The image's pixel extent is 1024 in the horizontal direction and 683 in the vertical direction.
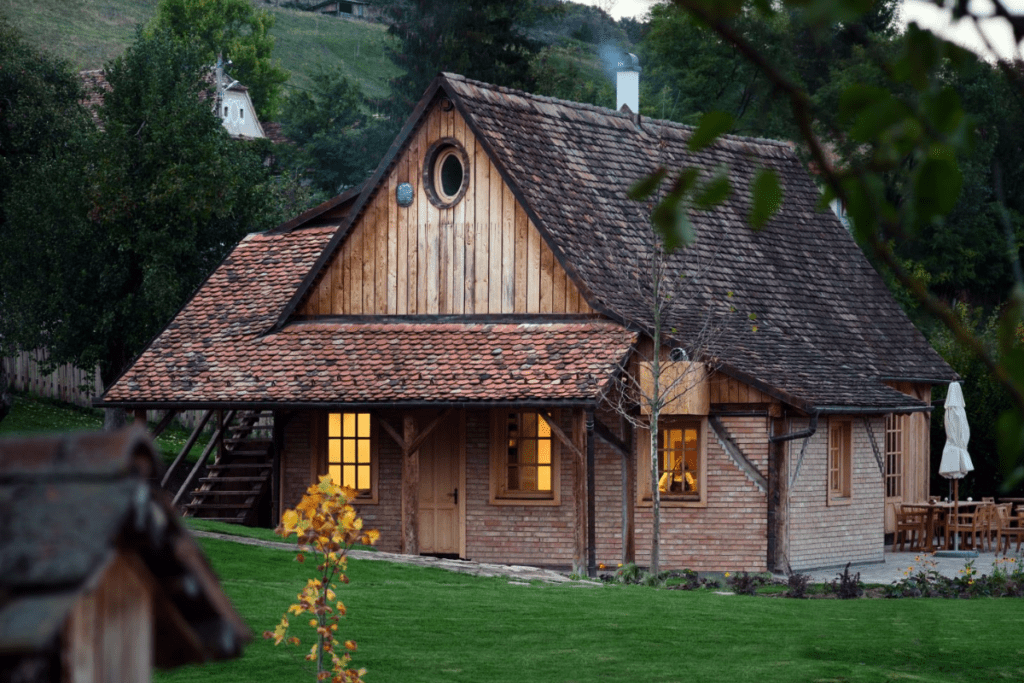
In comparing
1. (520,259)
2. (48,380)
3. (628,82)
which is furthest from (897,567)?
(48,380)

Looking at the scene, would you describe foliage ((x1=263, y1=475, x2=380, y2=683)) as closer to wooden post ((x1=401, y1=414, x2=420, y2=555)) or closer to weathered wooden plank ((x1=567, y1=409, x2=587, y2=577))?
weathered wooden plank ((x1=567, y1=409, x2=587, y2=577))

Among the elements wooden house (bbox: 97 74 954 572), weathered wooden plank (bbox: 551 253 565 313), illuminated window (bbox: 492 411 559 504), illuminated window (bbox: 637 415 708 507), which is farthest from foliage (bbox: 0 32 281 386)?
illuminated window (bbox: 637 415 708 507)

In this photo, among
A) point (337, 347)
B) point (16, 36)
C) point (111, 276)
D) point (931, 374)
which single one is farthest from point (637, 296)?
point (16, 36)

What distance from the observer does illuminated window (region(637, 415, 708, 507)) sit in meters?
23.0

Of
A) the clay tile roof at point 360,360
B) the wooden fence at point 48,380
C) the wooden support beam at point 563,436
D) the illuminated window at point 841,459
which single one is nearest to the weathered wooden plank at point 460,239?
the clay tile roof at point 360,360

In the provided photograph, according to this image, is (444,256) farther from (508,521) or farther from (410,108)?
(410,108)

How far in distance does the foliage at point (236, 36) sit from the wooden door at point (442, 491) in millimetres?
62675

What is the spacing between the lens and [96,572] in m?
3.21

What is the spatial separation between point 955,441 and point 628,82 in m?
8.20

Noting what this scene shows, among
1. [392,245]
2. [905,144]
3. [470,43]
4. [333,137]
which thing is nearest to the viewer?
[905,144]

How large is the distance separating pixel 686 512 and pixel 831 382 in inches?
114

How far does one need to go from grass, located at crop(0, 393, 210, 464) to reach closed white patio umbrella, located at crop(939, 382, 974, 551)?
15372 millimetres

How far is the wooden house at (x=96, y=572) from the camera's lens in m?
3.18

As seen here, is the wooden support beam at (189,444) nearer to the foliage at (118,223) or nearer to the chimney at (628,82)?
the foliage at (118,223)
